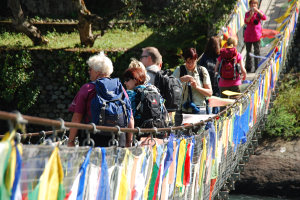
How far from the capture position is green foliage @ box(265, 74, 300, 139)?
1504 cm

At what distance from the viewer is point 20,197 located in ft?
7.38

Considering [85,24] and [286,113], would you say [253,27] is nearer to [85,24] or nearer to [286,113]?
[286,113]

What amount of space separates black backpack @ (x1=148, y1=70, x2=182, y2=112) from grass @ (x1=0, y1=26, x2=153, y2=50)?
1028 cm

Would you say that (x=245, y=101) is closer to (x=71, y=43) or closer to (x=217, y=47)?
(x=217, y=47)

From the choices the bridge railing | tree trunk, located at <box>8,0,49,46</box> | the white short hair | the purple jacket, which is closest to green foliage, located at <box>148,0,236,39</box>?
tree trunk, located at <box>8,0,49,46</box>

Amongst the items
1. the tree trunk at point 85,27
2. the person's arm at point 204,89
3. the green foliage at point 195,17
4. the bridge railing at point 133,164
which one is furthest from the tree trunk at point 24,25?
the person's arm at point 204,89

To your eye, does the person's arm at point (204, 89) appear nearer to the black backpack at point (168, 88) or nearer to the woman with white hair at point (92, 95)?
the black backpack at point (168, 88)

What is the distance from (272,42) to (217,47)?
4.07m

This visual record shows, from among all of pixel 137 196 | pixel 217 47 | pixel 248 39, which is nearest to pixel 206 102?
pixel 217 47

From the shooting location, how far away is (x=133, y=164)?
3365 mm

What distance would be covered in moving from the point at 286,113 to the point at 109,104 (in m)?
11.8

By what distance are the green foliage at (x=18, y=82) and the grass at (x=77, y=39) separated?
0.51 meters

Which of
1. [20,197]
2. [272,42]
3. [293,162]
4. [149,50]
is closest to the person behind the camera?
[20,197]

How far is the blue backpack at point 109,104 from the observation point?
4.12 metres
